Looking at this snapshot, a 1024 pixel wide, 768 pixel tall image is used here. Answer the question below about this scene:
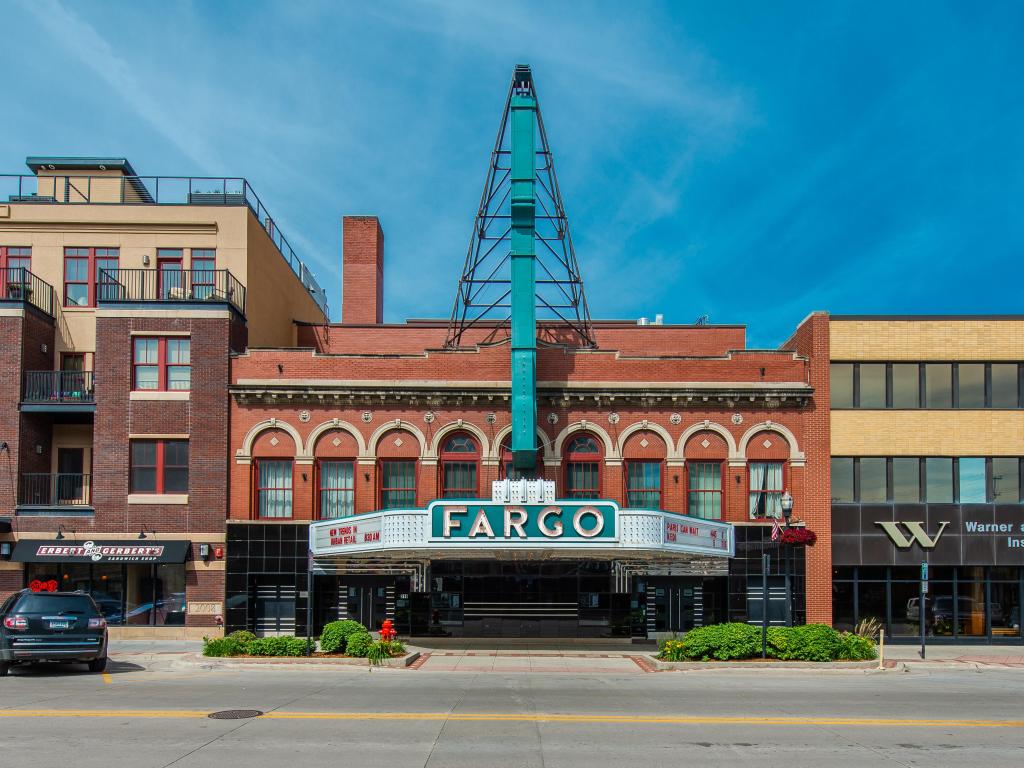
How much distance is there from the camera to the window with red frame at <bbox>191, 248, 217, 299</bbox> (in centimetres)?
3431

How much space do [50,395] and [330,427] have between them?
10034 millimetres

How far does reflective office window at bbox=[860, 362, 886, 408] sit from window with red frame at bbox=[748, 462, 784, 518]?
3.95 meters

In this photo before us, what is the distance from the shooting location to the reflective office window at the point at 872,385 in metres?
32.8

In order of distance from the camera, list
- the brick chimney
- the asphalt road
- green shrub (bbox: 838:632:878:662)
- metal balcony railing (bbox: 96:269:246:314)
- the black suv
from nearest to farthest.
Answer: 1. the asphalt road
2. the black suv
3. green shrub (bbox: 838:632:878:662)
4. metal balcony railing (bbox: 96:269:246:314)
5. the brick chimney

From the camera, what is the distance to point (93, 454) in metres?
32.2

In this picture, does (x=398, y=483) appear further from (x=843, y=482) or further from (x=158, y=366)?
(x=843, y=482)

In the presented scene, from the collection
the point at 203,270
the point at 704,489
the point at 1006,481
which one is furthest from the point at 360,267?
the point at 1006,481

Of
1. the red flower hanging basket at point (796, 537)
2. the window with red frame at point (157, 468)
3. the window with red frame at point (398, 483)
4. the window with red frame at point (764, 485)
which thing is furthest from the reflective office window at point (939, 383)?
the window with red frame at point (157, 468)

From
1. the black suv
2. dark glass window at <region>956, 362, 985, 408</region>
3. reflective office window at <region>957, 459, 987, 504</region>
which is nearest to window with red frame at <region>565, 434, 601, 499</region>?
reflective office window at <region>957, 459, 987, 504</region>

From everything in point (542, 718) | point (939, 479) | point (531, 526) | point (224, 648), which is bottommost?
point (224, 648)

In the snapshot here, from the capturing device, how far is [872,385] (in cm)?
3281

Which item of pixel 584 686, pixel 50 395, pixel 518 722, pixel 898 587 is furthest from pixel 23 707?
pixel 898 587

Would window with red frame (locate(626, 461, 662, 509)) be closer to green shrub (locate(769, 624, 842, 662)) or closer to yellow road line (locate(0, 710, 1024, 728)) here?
green shrub (locate(769, 624, 842, 662))

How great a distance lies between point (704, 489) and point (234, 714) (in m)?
20.1
